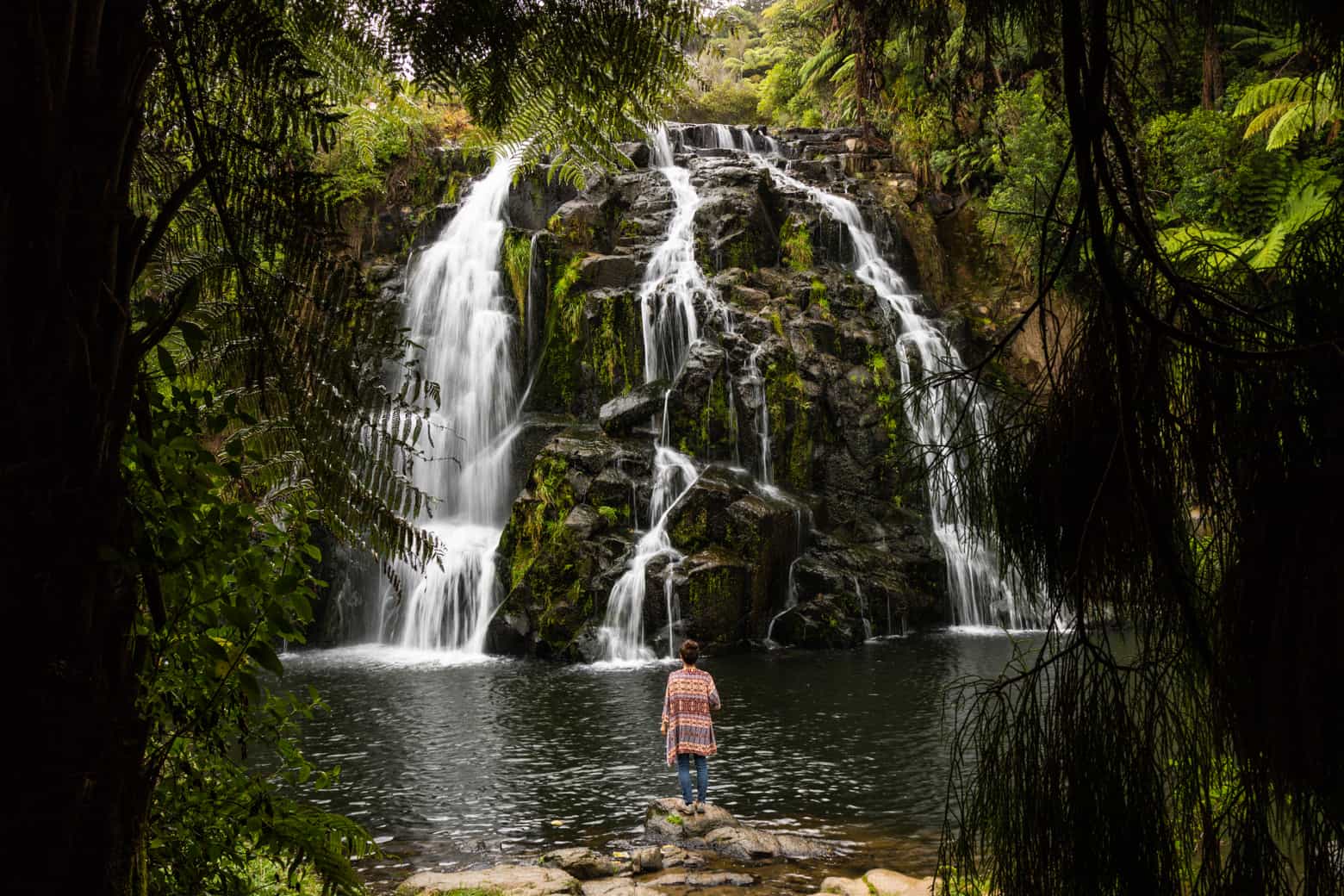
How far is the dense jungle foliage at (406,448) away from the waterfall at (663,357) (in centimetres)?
1192

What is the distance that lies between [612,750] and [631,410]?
29.6ft

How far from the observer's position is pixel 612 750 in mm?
9023

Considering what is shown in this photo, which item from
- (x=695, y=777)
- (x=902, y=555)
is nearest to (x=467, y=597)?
(x=902, y=555)

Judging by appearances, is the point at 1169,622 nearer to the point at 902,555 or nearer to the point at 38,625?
the point at 38,625

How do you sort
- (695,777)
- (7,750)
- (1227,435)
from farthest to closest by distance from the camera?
(695,777), (1227,435), (7,750)

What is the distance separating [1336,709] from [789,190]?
69.4 feet

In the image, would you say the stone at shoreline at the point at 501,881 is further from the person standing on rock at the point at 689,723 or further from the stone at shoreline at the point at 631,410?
the stone at shoreline at the point at 631,410

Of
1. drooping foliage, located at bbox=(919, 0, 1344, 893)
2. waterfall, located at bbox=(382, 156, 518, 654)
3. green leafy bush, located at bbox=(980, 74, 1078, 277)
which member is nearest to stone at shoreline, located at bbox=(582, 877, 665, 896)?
green leafy bush, located at bbox=(980, 74, 1078, 277)

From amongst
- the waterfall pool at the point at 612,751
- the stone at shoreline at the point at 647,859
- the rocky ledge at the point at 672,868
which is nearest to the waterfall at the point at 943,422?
the waterfall pool at the point at 612,751

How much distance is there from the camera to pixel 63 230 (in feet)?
3.63

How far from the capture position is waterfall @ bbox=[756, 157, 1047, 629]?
2.01 m

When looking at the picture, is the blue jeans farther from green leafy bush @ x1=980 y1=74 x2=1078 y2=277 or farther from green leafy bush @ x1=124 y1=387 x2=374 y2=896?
green leafy bush @ x1=124 y1=387 x2=374 y2=896

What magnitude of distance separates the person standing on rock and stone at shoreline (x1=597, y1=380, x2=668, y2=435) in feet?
34.3

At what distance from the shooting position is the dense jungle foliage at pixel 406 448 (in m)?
1.10
